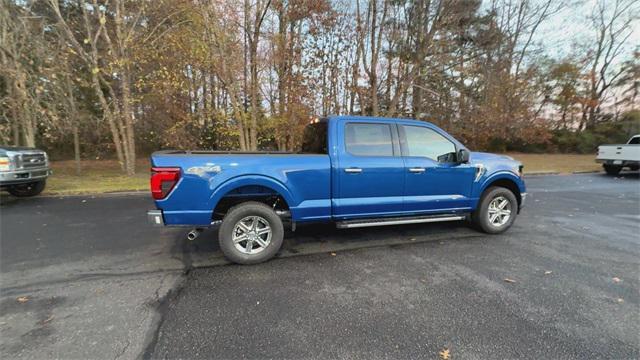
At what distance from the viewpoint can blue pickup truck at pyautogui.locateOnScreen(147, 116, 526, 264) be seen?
361 cm

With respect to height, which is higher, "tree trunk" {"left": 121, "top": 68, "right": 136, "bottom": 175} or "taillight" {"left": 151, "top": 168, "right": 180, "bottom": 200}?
"tree trunk" {"left": 121, "top": 68, "right": 136, "bottom": 175}

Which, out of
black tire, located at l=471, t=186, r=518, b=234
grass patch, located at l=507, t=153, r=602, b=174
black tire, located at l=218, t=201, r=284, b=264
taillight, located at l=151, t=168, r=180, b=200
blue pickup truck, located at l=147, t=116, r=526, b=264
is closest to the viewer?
taillight, located at l=151, t=168, r=180, b=200

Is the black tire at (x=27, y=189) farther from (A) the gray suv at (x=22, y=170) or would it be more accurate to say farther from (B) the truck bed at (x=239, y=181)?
(B) the truck bed at (x=239, y=181)

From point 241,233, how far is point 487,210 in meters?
4.06

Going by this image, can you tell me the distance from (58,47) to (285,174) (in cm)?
1225

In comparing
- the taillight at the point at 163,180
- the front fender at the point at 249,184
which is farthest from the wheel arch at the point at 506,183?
the taillight at the point at 163,180

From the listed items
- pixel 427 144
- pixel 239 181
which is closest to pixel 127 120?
pixel 239 181

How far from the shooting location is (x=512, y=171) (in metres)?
5.15

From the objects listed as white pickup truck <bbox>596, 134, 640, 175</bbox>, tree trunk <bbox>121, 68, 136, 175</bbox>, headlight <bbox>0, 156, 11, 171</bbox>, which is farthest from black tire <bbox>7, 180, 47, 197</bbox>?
white pickup truck <bbox>596, 134, 640, 175</bbox>

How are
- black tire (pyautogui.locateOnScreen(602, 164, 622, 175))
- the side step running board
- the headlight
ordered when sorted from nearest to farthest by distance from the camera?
the side step running board
the headlight
black tire (pyautogui.locateOnScreen(602, 164, 622, 175))

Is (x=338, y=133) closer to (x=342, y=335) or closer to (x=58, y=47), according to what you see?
(x=342, y=335)

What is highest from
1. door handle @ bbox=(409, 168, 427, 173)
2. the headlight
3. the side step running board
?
the headlight

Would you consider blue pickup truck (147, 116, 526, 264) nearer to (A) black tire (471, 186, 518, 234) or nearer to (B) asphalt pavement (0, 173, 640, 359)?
(A) black tire (471, 186, 518, 234)

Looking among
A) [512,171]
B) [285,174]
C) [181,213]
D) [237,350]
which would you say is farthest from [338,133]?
[512,171]
